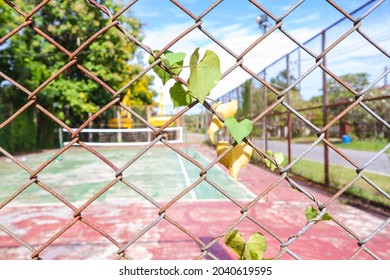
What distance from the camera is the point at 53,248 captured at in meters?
3.56

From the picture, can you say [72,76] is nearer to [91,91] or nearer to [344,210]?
[91,91]

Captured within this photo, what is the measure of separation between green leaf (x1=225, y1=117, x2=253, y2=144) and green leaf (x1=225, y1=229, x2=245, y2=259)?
231mm

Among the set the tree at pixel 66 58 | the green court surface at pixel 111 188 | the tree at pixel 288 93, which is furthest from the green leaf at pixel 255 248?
the tree at pixel 66 58

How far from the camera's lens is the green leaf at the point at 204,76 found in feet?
2.17

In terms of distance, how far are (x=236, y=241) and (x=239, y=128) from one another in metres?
0.27

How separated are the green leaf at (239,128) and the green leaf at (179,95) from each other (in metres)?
0.09

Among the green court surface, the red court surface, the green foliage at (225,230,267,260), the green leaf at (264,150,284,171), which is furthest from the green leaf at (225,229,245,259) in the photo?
the green court surface

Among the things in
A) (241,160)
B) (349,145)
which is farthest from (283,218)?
(349,145)

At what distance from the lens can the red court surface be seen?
3.42 metres

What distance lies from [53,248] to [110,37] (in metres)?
17.6

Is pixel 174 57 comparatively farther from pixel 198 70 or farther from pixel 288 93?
pixel 288 93

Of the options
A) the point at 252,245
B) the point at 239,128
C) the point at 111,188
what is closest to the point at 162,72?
the point at 239,128

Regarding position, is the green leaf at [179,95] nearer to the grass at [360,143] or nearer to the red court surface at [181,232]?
the red court surface at [181,232]

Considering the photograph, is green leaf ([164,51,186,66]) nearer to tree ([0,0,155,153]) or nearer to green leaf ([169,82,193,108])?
green leaf ([169,82,193,108])
